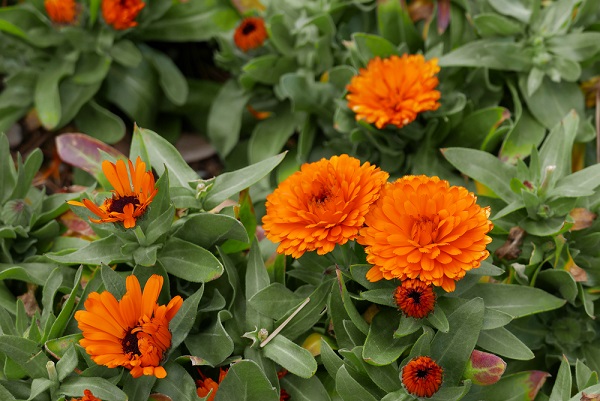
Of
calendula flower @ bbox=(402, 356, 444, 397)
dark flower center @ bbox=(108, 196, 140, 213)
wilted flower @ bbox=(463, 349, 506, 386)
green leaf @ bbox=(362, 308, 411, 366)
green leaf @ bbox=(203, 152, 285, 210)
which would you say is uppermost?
dark flower center @ bbox=(108, 196, 140, 213)

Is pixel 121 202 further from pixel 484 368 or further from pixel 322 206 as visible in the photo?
pixel 484 368

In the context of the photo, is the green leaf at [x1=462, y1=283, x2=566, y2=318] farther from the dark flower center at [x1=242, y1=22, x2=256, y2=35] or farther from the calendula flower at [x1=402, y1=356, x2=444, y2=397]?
the dark flower center at [x1=242, y1=22, x2=256, y2=35]

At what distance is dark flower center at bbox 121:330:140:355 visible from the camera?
3.54 ft

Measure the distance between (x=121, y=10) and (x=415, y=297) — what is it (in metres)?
1.11

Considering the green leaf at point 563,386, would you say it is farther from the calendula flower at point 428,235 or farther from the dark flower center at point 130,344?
the dark flower center at point 130,344

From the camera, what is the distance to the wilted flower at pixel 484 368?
3.70 feet

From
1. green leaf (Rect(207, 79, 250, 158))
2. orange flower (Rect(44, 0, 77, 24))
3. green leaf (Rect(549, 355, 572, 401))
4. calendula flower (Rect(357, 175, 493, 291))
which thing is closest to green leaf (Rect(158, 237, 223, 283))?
calendula flower (Rect(357, 175, 493, 291))

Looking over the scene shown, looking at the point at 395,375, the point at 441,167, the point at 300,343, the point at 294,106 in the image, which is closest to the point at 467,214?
the point at 395,375

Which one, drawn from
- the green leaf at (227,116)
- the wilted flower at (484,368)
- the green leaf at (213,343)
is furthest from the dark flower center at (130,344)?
the green leaf at (227,116)

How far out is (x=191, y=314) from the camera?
1191 mm

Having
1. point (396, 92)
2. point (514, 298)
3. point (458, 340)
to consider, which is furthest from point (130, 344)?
point (396, 92)

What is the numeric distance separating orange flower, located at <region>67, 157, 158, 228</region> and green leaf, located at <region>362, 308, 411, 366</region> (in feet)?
1.39

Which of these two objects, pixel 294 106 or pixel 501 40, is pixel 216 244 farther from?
pixel 501 40

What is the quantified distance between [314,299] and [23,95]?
1134 millimetres
